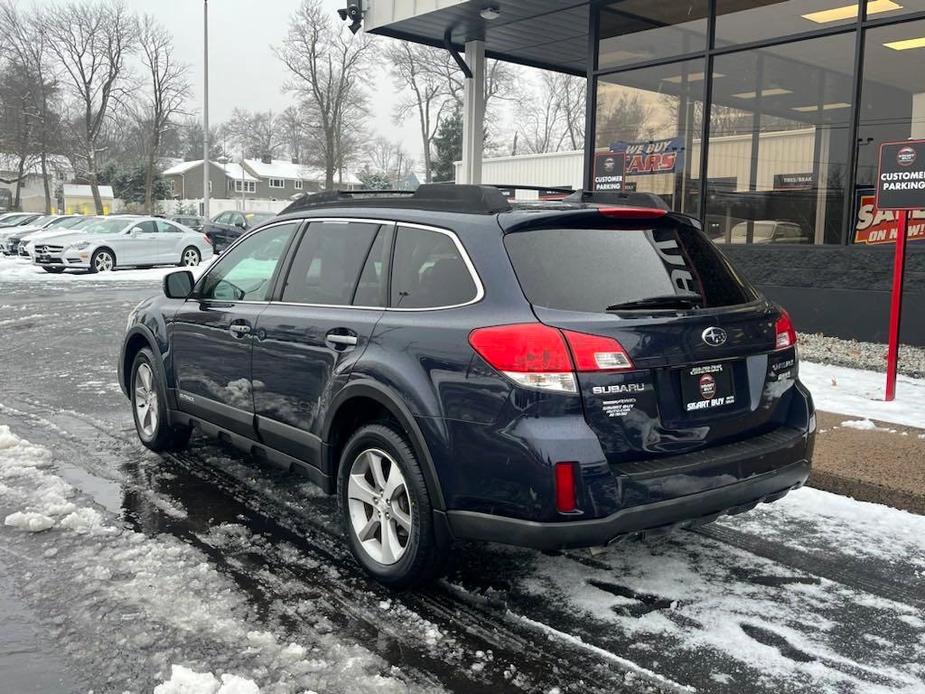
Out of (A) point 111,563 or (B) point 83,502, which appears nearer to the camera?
(A) point 111,563

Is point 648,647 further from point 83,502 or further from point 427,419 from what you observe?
point 83,502

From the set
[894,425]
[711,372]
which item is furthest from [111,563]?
[894,425]

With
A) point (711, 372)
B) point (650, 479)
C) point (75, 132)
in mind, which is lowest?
point (650, 479)

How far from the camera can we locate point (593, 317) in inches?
133

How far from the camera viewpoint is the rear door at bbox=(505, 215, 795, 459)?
332cm

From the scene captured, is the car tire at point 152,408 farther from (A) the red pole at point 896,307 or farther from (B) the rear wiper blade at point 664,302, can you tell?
(A) the red pole at point 896,307

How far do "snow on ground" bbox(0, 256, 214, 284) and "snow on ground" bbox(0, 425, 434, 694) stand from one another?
16.3m

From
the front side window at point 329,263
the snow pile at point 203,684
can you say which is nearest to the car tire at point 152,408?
the front side window at point 329,263

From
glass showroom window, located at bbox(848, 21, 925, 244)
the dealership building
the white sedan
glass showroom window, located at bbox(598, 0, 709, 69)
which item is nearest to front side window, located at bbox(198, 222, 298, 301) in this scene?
the dealership building

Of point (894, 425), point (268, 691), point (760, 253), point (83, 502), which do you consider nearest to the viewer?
point (268, 691)

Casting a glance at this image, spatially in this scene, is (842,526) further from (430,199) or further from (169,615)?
(169,615)

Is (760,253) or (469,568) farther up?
(760,253)

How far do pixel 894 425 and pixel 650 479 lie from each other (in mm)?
4052

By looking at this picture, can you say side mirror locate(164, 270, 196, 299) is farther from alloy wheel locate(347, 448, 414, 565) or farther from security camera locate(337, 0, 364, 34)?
security camera locate(337, 0, 364, 34)
